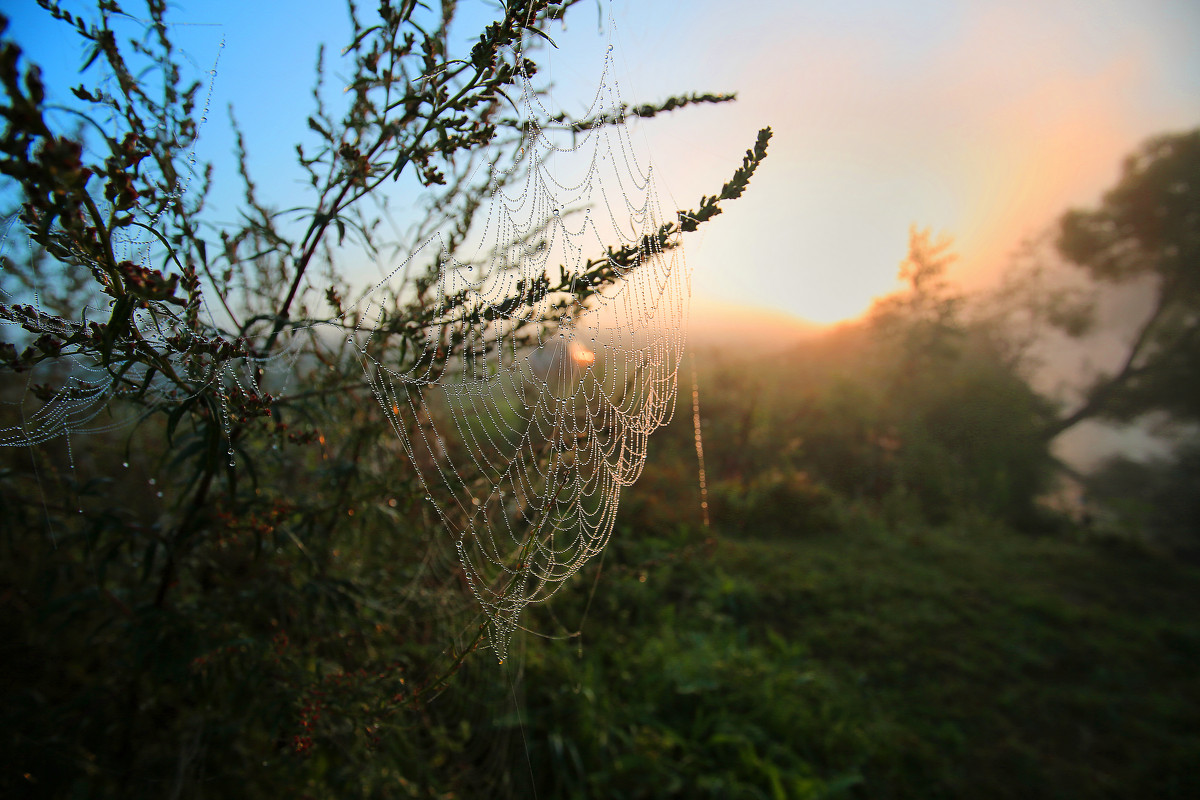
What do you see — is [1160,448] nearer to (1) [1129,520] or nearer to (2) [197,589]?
(1) [1129,520]

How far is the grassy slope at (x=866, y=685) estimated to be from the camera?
279cm

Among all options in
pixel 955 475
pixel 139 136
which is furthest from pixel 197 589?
pixel 955 475

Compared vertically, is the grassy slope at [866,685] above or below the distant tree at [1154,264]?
below

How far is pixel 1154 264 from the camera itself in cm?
972

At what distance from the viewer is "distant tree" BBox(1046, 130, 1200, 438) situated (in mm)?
9094

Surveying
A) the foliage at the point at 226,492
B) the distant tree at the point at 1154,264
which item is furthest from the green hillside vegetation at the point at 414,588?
the distant tree at the point at 1154,264

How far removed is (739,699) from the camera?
331cm

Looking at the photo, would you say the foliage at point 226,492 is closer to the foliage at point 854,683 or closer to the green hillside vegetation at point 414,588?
the green hillside vegetation at point 414,588

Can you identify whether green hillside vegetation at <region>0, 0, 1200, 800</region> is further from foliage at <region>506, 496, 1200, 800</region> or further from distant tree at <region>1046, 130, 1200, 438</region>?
distant tree at <region>1046, 130, 1200, 438</region>

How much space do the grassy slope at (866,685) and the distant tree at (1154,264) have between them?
16.9 ft

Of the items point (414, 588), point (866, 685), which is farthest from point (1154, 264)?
point (414, 588)

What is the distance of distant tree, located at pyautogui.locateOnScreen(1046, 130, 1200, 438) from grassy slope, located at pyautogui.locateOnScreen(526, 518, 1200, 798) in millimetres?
5151

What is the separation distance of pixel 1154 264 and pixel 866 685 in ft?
35.3

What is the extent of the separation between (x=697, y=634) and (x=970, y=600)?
331 centimetres
